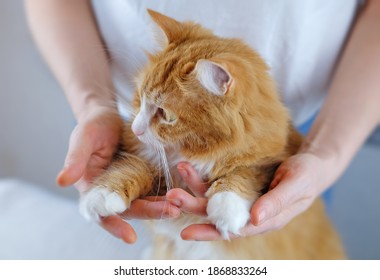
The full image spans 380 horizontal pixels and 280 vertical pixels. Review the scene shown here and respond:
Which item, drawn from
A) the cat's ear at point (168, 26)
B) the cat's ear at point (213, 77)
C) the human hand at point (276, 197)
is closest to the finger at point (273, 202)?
the human hand at point (276, 197)

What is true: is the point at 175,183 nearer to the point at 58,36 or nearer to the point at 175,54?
the point at 175,54

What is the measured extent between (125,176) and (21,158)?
0.21 metres

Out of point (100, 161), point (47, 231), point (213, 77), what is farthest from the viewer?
point (47, 231)

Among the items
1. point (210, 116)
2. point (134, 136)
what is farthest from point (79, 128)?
point (210, 116)

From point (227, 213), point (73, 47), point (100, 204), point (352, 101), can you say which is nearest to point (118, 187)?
point (100, 204)

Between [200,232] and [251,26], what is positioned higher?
[251,26]

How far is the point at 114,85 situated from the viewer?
2.46 ft

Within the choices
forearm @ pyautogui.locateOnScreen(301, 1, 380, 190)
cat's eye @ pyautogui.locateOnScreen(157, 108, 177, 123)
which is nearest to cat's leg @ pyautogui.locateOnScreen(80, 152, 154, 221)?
cat's eye @ pyautogui.locateOnScreen(157, 108, 177, 123)

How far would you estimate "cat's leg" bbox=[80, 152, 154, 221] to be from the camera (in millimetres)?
586

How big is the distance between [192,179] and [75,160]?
0.16 metres

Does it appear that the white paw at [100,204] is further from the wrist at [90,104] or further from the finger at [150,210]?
the wrist at [90,104]

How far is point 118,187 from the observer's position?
0.62 m

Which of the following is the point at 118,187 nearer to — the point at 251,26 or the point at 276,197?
the point at 276,197

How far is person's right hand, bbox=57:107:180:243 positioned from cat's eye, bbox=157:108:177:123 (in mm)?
105
